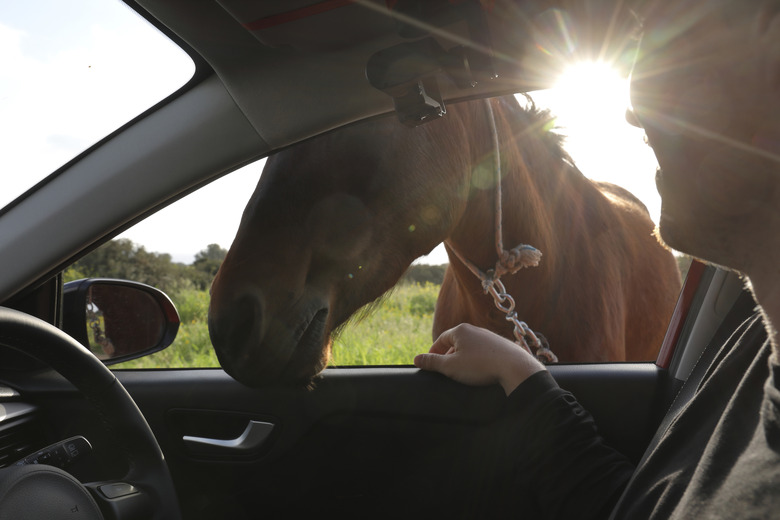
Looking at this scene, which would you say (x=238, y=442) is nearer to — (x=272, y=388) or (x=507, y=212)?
(x=272, y=388)

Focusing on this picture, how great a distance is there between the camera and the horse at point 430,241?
1.49m

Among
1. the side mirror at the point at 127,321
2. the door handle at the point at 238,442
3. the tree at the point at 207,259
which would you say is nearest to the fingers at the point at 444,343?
the door handle at the point at 238,442

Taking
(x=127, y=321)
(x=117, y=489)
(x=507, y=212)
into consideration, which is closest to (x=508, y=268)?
(x=507, y=212)

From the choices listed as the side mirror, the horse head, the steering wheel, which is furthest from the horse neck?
the steering wheel

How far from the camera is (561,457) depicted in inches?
50.3

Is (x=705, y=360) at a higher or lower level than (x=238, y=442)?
higher

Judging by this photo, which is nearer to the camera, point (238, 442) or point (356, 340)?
point (238, 442)

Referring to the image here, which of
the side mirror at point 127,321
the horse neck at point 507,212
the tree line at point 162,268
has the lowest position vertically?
the side mirror at point 127,321

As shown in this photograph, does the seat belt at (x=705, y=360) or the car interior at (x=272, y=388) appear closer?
the car interior at (x=272, y=388)

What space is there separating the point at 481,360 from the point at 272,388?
27.8 inches

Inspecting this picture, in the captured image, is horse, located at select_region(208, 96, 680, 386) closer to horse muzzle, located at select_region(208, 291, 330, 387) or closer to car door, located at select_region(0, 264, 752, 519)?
horse muzzle, located at select_region(208, 291, 330, 387)

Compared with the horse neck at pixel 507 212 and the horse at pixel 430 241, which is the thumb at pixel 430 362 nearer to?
the horse at pixel 430 241

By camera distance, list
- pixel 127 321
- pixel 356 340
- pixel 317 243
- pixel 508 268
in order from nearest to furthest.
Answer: pixel 317 243 < pixel 127 321 < pixel 508 268 < pixel 356 340

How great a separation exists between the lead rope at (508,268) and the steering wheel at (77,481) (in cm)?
134
